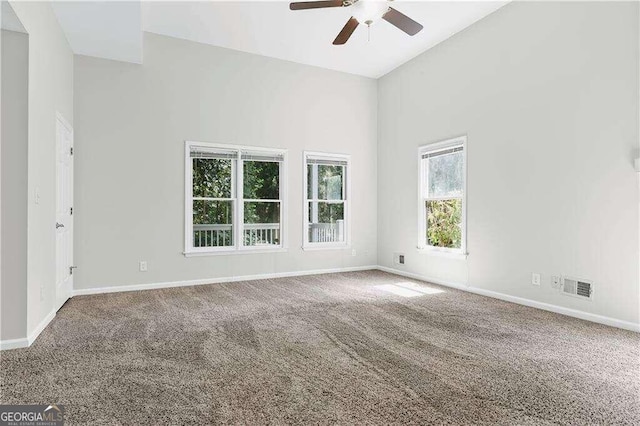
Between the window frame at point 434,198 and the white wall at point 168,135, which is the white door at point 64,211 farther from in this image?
the window frame at point 434,198

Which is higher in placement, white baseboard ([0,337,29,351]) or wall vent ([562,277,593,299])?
wall vent ([562,277,593,299])

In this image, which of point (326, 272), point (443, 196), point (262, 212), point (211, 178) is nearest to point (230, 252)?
point (262, 212)

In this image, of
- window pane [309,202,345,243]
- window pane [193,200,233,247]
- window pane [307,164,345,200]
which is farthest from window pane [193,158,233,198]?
window pane [309,202,345,243]

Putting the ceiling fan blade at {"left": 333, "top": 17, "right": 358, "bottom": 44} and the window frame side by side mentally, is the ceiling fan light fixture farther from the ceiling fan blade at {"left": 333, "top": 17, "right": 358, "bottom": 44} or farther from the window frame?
the window frame

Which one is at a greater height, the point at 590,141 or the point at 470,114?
the point at 470,114

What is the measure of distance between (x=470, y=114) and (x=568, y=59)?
126 centimetres

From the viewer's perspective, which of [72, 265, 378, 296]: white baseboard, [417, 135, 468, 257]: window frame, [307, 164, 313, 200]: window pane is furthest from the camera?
[307, 164, 313, 200]: window pane

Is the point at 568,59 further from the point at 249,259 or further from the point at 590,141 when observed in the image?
the point at 249,259

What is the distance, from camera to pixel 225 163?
557 cm

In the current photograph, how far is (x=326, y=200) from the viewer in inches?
251

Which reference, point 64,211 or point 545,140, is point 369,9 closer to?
point 545,140

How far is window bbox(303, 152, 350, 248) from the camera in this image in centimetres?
619

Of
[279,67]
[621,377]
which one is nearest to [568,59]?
[621,377]

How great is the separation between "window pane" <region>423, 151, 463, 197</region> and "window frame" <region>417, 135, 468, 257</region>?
92 mm
